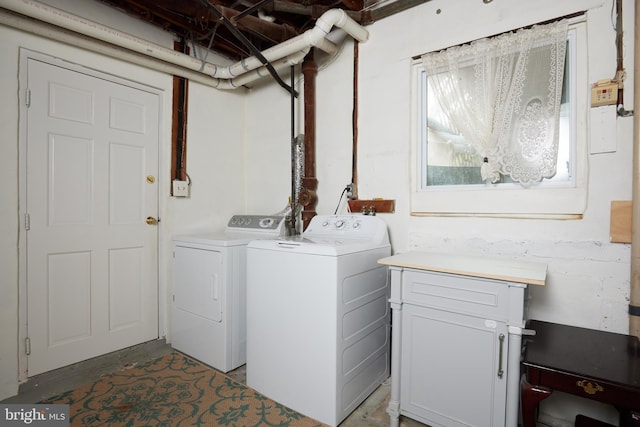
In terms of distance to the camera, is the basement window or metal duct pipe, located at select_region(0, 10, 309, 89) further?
metal duct pipe, located at select_region(0, 10, 309, 89)

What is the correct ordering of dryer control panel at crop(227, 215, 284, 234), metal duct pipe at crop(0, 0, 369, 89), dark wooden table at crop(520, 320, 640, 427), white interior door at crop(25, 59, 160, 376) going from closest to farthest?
dark wooden table at crop(520, 320, 640, 427)
metal duct pipe at crop(0, 0, 369, 89)
white interior door at crop(25, 59, 160, 376)
dryer control panel at crop(227, 215, 284, 234)

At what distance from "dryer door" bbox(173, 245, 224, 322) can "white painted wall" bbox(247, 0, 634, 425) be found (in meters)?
0.97

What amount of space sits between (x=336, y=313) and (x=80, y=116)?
2265 mm

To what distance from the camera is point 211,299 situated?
2301 mm

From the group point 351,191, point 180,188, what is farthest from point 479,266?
point 180,188

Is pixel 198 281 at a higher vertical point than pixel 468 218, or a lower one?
lower

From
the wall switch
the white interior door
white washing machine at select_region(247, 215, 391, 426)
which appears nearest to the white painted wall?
white washing machine at select_region(247, 215, 391, 426)

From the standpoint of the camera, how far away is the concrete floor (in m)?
1.79

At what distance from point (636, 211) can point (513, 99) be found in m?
0.83

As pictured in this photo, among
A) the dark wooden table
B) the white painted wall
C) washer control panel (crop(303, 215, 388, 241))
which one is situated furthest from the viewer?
washer control panel (crop(303, 215, 388, 241))

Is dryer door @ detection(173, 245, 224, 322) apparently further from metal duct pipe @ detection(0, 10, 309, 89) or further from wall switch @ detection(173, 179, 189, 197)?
metal duct pipe @ detection(0, 10, 309, 89)

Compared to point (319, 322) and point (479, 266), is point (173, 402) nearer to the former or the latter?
point (319, 322)

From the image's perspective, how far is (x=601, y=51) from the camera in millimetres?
1622

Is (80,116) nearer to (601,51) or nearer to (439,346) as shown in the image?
(439,346)
